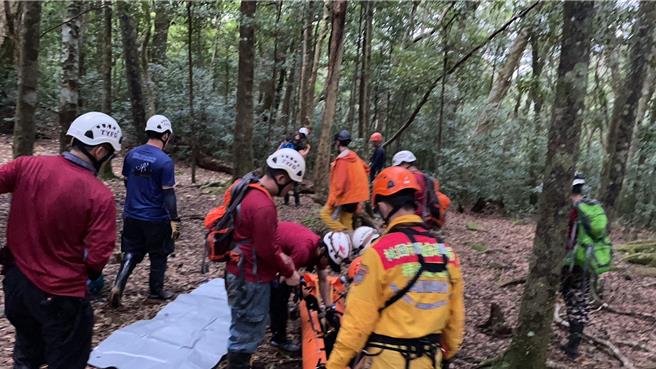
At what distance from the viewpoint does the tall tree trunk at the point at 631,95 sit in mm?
10125

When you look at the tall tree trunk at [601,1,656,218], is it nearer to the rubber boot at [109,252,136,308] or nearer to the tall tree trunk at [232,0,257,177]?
the tall tree trunk at [232,0,257,177]

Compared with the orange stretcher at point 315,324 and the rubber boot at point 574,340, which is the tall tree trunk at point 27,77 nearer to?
the orange stretcher at point 315,324

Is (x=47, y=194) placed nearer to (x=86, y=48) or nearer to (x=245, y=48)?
(x=245, y=48)

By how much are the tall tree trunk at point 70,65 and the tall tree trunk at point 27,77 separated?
→ 1.58 meters

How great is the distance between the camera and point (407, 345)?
2.61 meters

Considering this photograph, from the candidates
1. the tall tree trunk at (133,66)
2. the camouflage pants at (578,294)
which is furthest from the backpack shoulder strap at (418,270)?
the tall tree trunk at (133,66)

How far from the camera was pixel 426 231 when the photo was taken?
270 cm

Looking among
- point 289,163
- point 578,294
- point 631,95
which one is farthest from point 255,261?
point 631,95

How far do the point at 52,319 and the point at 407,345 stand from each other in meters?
2.25

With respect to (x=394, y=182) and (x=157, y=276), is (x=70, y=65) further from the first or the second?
(x=394, y=182)

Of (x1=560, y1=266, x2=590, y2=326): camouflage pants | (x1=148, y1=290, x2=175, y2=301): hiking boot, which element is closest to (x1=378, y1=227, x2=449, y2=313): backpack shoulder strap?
(x1=560, y1=266, x2=590, y2=326): camouflage pants

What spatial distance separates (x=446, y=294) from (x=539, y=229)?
183 centimetres

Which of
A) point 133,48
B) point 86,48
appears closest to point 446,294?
point 133,48

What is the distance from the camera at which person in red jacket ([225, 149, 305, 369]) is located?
3738mm
